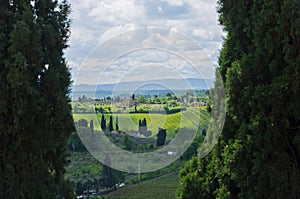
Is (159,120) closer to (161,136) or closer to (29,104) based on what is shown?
(161,136)

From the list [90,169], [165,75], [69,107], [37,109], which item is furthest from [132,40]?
[90,169]

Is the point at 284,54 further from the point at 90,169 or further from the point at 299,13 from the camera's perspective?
the point at 90,169

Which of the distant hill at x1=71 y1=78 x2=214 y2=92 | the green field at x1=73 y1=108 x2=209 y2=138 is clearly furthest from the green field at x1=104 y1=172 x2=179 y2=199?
the distant hill at x1=71 y1=78 x2=214 y2=92

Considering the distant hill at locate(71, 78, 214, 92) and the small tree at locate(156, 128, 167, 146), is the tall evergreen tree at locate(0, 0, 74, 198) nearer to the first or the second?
the distant hill at locate(71, 78, 214, 92)

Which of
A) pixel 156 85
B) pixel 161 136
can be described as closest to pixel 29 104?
pixel 156 85

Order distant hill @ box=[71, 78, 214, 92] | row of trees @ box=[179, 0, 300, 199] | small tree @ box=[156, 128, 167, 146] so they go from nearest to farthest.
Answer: row of trees @ box=[179, 0, 300, 199], distant hill @ box=[71, 78, 214, 92], small tree @ box=[156, 128, 167, 146]

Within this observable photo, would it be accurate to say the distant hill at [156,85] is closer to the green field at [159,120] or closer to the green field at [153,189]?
the green field at [159,120]

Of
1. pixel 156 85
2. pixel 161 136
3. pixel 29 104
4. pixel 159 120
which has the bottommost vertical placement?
pixel 161 136
